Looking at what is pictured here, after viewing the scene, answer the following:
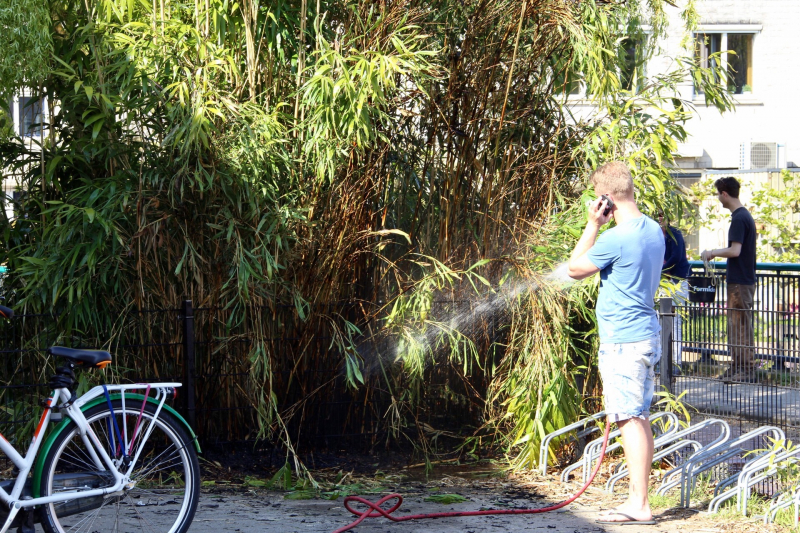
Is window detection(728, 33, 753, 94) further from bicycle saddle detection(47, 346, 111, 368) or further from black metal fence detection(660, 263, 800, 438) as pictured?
bicycle saddle detection(47, 346, 111, 368)

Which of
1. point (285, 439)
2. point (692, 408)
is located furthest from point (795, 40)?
point (285, 439)

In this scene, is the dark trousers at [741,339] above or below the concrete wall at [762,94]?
below

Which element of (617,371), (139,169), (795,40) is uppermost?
(795,40)

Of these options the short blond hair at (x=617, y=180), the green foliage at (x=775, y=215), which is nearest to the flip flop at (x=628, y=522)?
the short blond hair at (x=617, y=180)

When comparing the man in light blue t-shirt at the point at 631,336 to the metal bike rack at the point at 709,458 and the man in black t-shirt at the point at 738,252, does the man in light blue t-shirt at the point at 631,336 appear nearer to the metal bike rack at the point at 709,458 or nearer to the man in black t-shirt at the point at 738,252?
the metal bike rack at the point at 709,458

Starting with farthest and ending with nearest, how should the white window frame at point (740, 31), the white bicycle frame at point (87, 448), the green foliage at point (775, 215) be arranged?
1. the white window frame at point (740, 31)
2. the green foliage at point (775, 215)
3. the white bicycle frame at point (87, 448)

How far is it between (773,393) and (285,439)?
9.12 ft

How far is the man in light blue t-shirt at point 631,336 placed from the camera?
4469mm

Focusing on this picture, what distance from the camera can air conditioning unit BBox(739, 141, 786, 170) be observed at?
20406 mm

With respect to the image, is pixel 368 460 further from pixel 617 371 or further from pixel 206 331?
pixel 617 371

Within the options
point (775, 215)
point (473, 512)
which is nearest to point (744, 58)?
point (775, 215)

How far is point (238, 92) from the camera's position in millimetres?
5184

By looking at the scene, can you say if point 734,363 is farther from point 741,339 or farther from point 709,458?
point 709,458

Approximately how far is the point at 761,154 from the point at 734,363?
16.5 m
